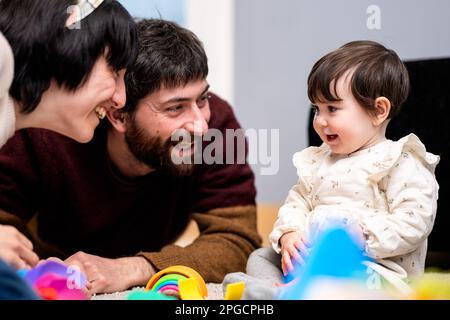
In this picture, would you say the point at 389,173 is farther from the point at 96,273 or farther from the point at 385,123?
the point at 96,273

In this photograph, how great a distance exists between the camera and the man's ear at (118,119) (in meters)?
1.11

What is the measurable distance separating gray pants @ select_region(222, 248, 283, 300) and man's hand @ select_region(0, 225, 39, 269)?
23 cm

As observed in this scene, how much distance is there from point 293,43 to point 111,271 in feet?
1.39

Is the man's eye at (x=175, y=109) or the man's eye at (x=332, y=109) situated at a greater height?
the man's eye at (x=332, y=109)

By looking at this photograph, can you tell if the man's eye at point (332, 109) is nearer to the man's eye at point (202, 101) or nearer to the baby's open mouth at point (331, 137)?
the baby's open mouth at point (331, 137)

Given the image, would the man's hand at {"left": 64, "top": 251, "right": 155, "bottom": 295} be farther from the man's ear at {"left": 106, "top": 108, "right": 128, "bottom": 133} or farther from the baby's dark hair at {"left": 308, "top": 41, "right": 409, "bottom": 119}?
the baby's dark hair at {"left": 308, "top": 41, "right": 409, "bottom": 119}

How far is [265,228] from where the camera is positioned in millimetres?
1189

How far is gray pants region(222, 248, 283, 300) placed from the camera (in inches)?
26.8

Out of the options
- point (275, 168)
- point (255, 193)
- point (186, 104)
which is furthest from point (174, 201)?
point (275, 168)

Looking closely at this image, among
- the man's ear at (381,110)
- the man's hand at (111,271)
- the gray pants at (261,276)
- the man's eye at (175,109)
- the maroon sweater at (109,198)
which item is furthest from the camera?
the maroon sweater at (109,198)

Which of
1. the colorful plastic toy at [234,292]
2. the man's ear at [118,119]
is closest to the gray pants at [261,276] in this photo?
the colorful plastic toy at [234,292]

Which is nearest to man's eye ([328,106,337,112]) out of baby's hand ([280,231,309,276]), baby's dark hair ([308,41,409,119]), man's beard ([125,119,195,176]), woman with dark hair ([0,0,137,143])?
baby's dark hair ([308,41,409,119])

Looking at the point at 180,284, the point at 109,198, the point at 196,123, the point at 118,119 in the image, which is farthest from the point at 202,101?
the point at 180,284

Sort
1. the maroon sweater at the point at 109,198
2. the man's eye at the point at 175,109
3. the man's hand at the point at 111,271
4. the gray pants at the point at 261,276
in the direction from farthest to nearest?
the maroon sweater at the point at 109,198
the man's eye at the point at 175,109
the man's hand at the point at 111,271
the gray pants at the point at 261,276
